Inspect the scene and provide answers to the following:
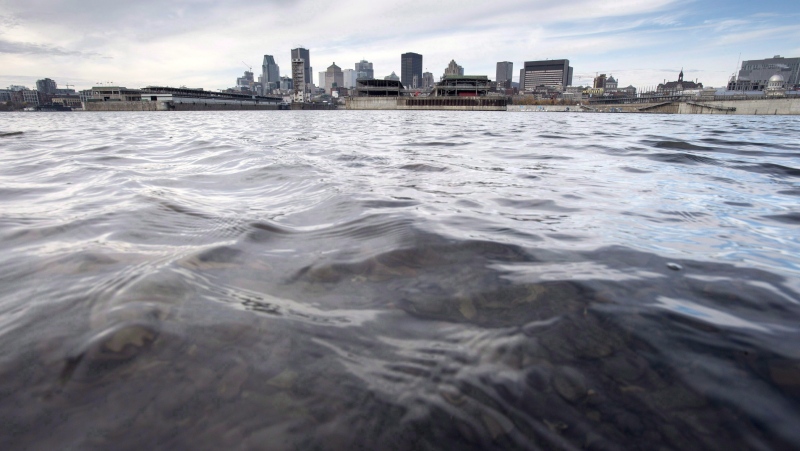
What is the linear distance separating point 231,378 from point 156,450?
1.01 feet

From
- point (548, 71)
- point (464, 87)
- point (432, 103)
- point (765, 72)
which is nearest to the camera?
point (432, 103)

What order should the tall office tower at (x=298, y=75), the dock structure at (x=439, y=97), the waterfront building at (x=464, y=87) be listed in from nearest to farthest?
the dock structure at (x=439, y=97), the waterfront building at (x=464, y=87), the tall office tower at (x=298, y=75)

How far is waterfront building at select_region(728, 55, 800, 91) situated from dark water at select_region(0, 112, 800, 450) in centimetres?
14968

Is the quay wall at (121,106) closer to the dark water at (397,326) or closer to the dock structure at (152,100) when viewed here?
the dock structure at (152,100)

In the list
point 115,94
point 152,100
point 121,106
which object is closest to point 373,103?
point 152,100

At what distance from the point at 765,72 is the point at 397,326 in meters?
189

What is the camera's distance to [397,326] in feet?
5.48

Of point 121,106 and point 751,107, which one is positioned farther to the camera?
point 121,106

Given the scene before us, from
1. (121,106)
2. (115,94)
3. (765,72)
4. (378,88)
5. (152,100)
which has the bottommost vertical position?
(121,106)

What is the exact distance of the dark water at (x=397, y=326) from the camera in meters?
1.14

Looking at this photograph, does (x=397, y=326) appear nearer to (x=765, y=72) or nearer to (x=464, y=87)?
(x=464, y=87)

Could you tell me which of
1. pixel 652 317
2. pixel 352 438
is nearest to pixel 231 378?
pixel 352 438

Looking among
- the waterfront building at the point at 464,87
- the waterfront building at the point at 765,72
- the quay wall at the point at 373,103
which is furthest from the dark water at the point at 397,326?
the waterfront building at the point at 765,72

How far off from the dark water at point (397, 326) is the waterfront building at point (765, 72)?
14968 cm
